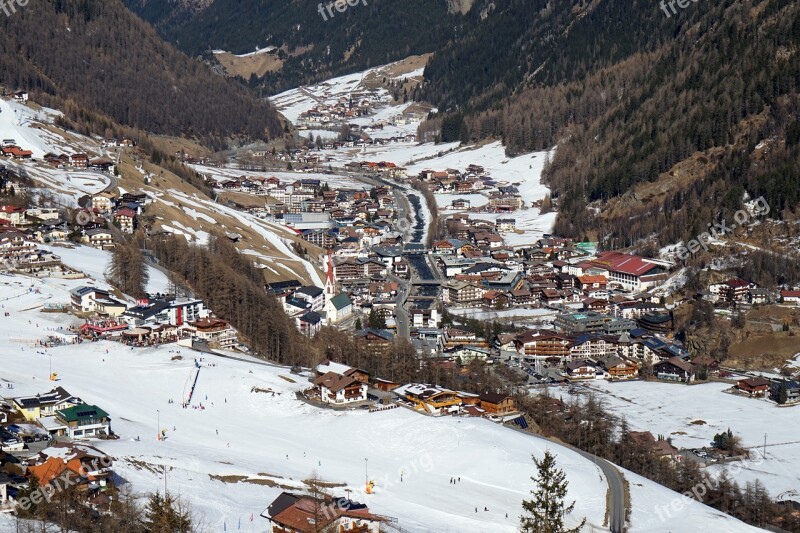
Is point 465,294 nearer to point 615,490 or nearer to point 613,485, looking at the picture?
point 613,485

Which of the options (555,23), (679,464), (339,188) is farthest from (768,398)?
(555,23)

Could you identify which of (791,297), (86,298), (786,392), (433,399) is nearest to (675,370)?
(786,392)

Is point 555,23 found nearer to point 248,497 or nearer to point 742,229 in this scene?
point 742,229

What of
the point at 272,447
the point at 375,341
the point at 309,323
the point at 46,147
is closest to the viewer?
the point at 272,447

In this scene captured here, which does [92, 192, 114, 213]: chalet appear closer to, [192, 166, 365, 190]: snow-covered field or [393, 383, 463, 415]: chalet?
[192, 166, 365, 190]: snow-covered field

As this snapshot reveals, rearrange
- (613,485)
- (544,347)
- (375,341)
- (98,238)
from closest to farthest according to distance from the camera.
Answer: (613,485), (375,341), (544,347), (98,238)

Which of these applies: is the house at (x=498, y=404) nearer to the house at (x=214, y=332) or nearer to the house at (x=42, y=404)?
the house at (x=214, y=332)
